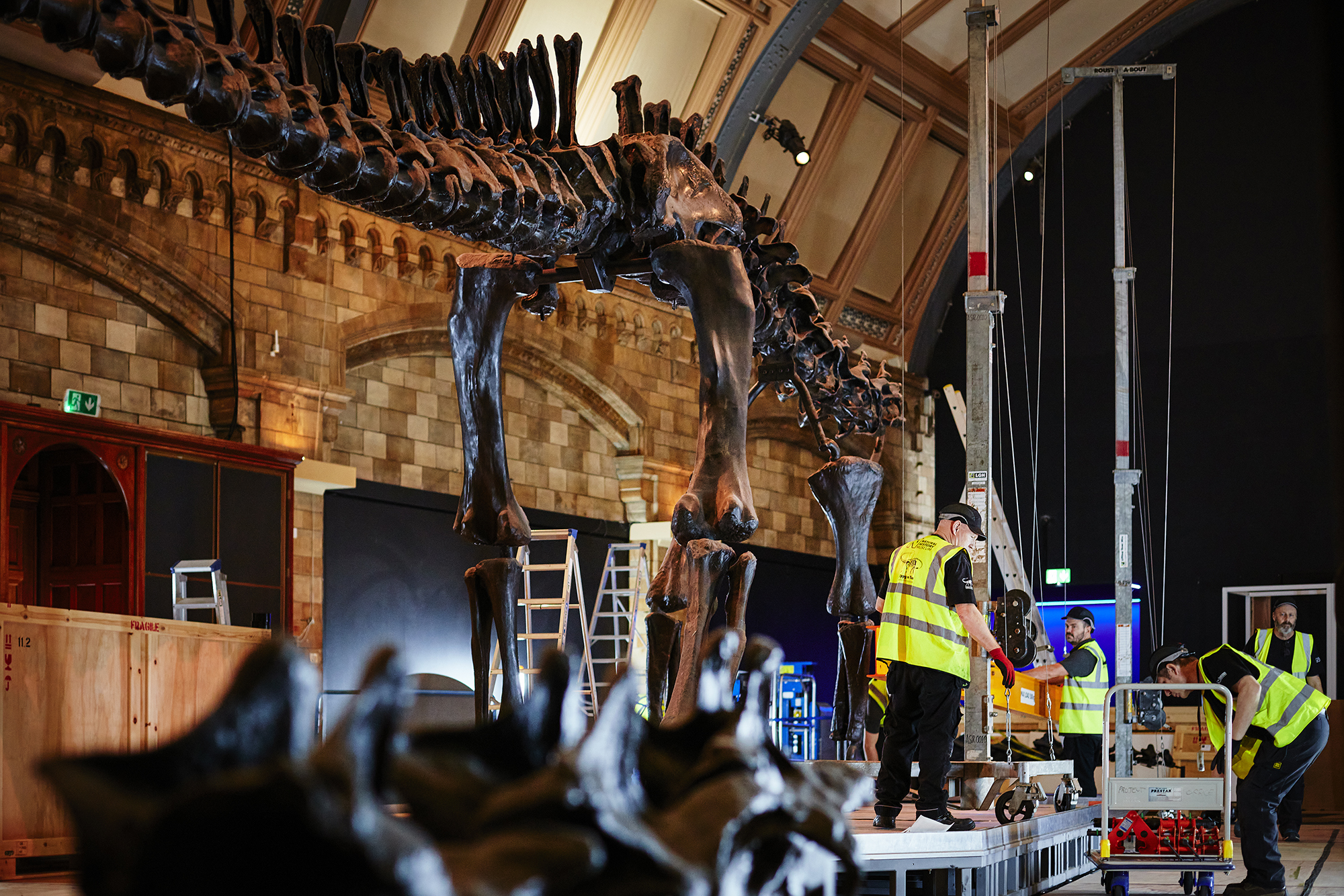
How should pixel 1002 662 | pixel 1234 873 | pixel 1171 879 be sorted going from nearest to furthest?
pixel 1002 662
pixel 1171 879
pixel 1234 873

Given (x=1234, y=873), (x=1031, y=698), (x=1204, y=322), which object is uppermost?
(x=1204, y=322)

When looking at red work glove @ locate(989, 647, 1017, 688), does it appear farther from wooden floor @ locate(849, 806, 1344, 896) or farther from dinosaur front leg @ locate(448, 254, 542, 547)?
dinosaur front leg @ locate(448, 254, 542, 547)

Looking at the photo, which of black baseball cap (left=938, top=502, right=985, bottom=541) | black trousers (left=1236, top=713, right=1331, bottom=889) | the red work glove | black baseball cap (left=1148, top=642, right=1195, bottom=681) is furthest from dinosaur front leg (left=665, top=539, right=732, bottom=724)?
black baseball cap (left=1148, top=642, right=1195, bottom=681)

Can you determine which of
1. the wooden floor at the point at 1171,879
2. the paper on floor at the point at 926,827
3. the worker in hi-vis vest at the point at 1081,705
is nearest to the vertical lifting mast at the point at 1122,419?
the worker in hi-vis vest at the point at 1081,705

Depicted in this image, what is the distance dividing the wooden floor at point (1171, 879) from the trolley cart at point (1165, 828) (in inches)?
21.9

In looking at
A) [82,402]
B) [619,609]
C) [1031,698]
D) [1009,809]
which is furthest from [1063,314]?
[1009,809]

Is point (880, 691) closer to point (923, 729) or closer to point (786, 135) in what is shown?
point (923, 729)

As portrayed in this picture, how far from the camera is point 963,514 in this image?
6.68m

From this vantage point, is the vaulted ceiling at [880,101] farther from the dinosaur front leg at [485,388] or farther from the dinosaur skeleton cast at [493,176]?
the dinosaur front leg at [485,388]

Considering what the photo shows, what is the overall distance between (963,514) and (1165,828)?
1735 mm

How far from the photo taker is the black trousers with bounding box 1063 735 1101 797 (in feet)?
35.5

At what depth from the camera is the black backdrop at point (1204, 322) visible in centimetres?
1662

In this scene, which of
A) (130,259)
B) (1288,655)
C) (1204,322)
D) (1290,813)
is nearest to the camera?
(1290,813)

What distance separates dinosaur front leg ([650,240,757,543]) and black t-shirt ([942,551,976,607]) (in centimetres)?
164
